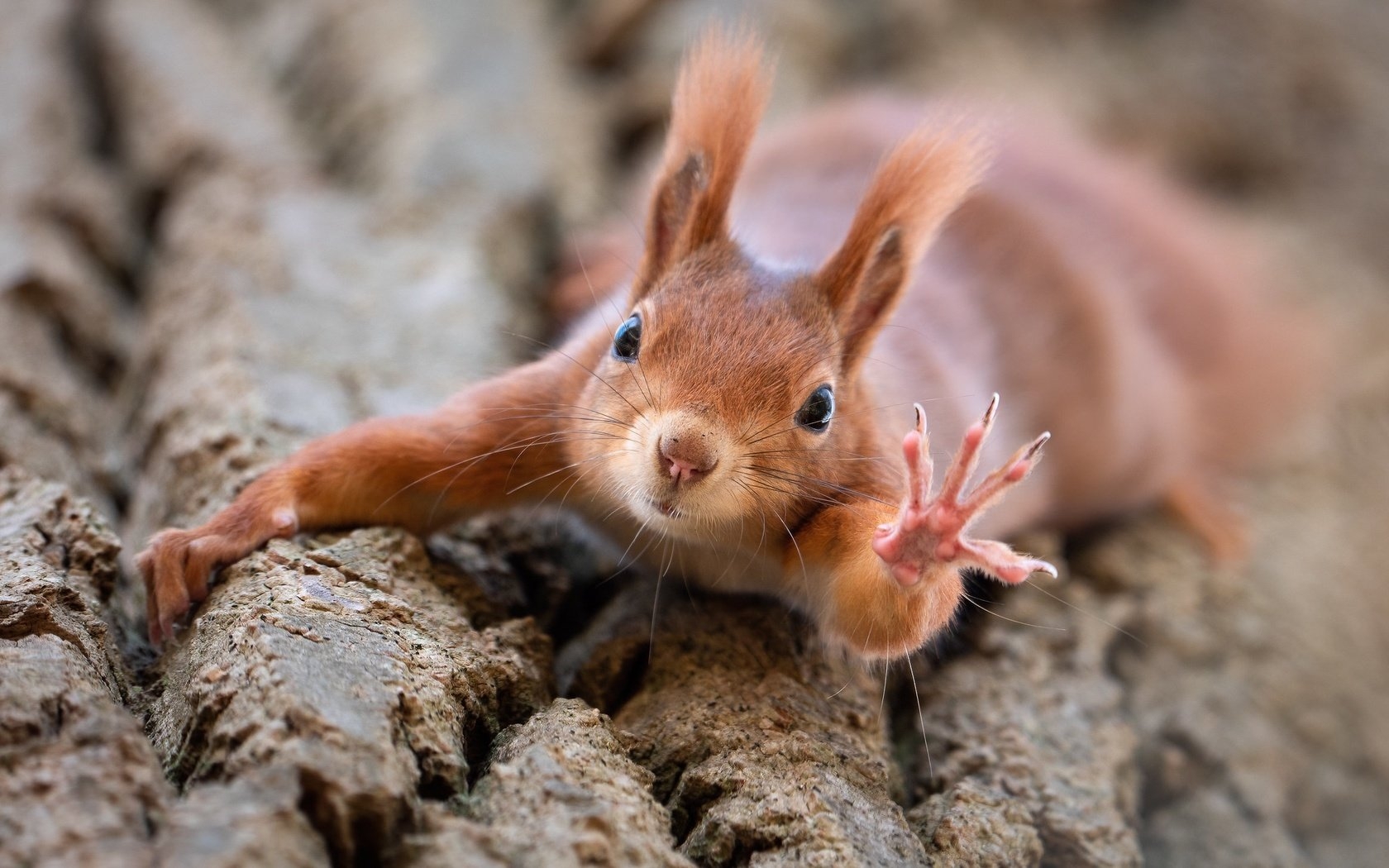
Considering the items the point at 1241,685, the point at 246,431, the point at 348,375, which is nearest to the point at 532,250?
the point at 348,375

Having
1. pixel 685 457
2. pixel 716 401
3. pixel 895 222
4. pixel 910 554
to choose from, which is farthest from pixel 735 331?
pixel 910 554

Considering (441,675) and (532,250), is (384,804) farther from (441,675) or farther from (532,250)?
(532,250)

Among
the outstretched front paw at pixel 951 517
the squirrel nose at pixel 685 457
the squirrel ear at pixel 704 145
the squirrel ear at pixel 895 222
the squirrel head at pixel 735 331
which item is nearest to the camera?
the outstretched front paw at pixel 951 517

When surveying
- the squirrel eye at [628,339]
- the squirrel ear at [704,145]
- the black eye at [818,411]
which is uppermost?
the squirrel ear at [704,145]

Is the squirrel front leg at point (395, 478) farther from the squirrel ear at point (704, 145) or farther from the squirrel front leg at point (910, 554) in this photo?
the squirrel front leg at point (910, 554)

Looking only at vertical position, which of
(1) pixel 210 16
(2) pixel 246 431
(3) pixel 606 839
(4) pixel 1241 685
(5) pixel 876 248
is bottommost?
(4) pixel 1241 685

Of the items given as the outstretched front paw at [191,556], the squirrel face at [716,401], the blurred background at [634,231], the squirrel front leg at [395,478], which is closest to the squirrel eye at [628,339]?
the squirrel face at [716,401]

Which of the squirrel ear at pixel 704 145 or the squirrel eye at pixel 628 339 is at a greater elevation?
the squirrel ear at pixel 704 145

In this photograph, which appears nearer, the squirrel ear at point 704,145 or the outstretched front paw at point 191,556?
the outstretched front paw at point 191,556

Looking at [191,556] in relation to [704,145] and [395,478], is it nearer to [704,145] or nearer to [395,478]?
[395,478]
